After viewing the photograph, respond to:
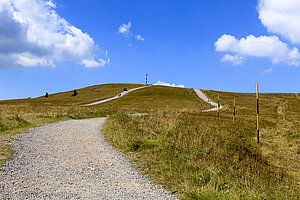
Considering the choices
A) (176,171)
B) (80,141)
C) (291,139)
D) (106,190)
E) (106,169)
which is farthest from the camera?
(291,139)

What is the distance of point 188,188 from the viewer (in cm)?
523

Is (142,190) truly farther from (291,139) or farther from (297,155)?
(291,139)

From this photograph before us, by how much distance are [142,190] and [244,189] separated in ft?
7.67

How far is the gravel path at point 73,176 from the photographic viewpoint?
5.21 metres

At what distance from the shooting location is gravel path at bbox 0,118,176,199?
5.21m

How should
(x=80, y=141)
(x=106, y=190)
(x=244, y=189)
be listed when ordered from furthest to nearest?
1. (x=80, y=141)
2. (x=106, y=190)
3. (x=244, y=189)

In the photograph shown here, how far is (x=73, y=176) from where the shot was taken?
255 inches

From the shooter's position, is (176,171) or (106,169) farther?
(106,169)

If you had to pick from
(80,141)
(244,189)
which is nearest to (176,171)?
(244,189)

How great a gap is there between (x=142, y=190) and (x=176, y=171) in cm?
146

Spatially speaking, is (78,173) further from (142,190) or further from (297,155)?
(297,155)

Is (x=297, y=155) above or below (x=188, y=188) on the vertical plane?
below

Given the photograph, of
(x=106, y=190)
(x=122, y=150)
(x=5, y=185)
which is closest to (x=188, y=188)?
(x=106, y=190)

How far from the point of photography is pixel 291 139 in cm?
1692
